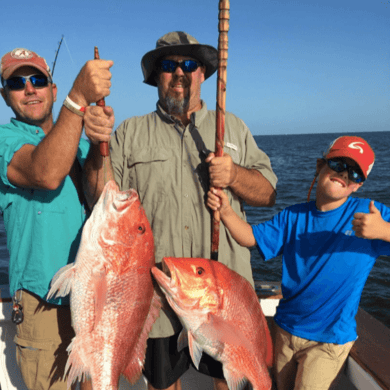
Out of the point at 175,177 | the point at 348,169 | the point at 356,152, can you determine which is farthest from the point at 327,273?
the point at 175,177

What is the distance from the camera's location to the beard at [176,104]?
2688 mm

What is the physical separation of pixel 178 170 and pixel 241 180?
1.56ft

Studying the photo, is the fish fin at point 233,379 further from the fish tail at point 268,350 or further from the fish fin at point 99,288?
the fish fin at point 99,288

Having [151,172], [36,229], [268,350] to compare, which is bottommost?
[268,350]

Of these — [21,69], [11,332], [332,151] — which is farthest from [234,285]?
[11,332]

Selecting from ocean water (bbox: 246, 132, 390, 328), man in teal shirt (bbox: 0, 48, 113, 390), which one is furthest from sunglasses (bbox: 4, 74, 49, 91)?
ocean water (bbox: 246, 132, 390, 328)

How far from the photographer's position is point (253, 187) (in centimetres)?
263

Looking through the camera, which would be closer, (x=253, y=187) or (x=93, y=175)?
(x=93, y=175)

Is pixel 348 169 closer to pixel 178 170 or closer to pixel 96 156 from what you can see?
pixel 178 170

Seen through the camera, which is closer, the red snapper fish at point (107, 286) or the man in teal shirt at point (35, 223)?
the red snapper fish at point (107, 286)

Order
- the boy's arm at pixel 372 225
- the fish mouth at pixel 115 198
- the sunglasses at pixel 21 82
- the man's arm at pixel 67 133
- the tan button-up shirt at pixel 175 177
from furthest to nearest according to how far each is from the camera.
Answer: the tan button-up shirt at pixel 175 177, the sunglasses at pixel 21 82, the boy's arm at pixel 372 225, the fish mouth at pixel 115 198, the man's arm at pixel 67 133

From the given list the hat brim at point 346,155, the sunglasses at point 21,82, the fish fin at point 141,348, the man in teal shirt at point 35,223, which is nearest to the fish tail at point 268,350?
the fish fin at point 141,348

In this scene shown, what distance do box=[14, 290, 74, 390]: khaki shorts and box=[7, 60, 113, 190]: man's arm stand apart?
101 cm

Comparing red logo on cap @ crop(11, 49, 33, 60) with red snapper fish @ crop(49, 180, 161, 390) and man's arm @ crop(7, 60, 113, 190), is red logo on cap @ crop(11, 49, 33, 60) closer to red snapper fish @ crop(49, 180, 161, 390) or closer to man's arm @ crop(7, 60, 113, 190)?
man's arm @ crop(7, 60, 113, 190)
